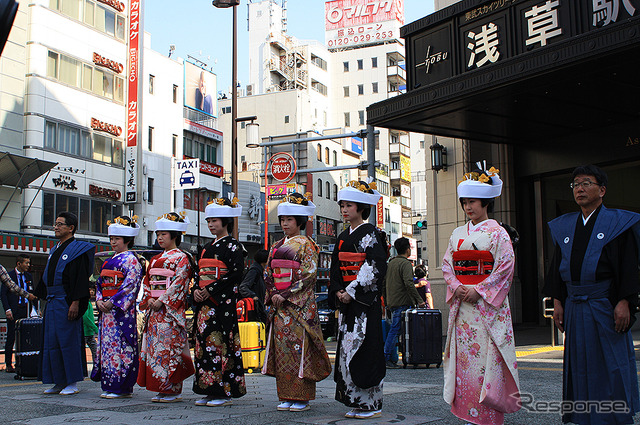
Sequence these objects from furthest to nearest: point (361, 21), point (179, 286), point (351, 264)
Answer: point (361, 21)
point (179, 286)
point (351, 264)

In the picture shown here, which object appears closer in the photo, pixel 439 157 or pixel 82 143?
pixel 439 157

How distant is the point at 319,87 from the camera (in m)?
67.1

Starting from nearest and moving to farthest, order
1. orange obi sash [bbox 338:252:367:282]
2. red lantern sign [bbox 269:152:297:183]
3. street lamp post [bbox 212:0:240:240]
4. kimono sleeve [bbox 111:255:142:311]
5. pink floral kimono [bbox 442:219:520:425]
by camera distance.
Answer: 1. pink floral kimono [bbox 442:219:520:425]
2. orange obi sash [bbox 338:252:367:282]
3. kimono sleeve [bbox 111:255:142:311]
4. red lantern sign [bbox 269:152:297:183]
5. street lamp post [bbox 212:0:240:240]

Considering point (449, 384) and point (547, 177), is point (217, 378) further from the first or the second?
point (547, 177)

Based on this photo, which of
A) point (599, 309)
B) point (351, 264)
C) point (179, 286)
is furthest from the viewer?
point (179, 286)

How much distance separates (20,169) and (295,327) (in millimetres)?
20724

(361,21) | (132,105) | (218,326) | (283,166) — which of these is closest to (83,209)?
(132,105)

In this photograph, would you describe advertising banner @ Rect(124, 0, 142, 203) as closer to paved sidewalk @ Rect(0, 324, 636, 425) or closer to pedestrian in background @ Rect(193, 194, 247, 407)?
paved sidewalk @ Rect(0, 324, 636, 425)

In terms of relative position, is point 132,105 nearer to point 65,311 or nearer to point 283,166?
point 283,166

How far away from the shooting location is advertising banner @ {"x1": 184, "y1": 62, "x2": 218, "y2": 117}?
38281 millimetres

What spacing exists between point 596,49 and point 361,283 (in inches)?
225

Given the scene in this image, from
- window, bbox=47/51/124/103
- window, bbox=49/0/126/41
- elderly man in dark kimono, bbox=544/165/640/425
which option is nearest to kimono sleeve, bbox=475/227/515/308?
elderly man in dark kimono, bbox=544/165/640/425

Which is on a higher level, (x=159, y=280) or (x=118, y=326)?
(x=159, y=280)

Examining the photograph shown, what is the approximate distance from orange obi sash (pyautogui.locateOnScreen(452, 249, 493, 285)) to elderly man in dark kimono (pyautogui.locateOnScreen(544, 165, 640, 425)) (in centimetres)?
57
